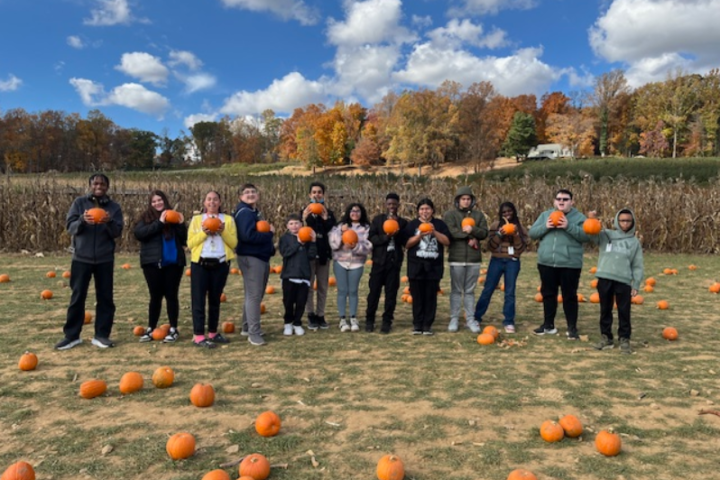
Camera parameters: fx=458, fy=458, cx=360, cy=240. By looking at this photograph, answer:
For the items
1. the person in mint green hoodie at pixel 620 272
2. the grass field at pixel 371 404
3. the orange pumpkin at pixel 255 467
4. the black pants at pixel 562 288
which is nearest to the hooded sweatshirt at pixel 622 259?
the person in mint green hoodie at pixel 620 272

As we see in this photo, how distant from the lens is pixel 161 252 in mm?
5770

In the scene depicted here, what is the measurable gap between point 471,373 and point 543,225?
245 cm

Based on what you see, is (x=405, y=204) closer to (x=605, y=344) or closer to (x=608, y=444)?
(x=605, y=344)

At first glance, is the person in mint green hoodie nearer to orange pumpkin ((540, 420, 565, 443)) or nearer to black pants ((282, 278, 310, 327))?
orange pumpkin ((540, 420, 565, 443))

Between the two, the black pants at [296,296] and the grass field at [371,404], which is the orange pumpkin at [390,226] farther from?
the grass field at [371,404]

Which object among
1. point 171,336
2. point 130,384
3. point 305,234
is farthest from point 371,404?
point 171,336

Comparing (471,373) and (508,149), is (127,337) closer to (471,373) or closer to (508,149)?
(471,373)

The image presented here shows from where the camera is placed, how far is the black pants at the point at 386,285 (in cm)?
645

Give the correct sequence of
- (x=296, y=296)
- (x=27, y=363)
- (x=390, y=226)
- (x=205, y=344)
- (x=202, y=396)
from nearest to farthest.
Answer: (x=202, y=396) → (x=27, y=363) → (x=205, y=344) → (x=390, y=226) → (x=296, y=296)

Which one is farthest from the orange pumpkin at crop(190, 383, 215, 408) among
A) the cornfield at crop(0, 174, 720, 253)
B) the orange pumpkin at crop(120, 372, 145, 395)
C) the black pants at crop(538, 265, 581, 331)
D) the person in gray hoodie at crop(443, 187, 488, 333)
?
the cornfield at crop(0, 174, 720, 253)

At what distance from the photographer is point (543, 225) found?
619cm

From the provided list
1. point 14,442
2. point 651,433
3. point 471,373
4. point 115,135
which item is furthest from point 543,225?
point 115,135

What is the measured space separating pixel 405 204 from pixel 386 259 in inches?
428

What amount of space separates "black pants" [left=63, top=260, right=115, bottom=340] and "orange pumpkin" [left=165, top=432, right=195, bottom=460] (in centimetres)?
311
